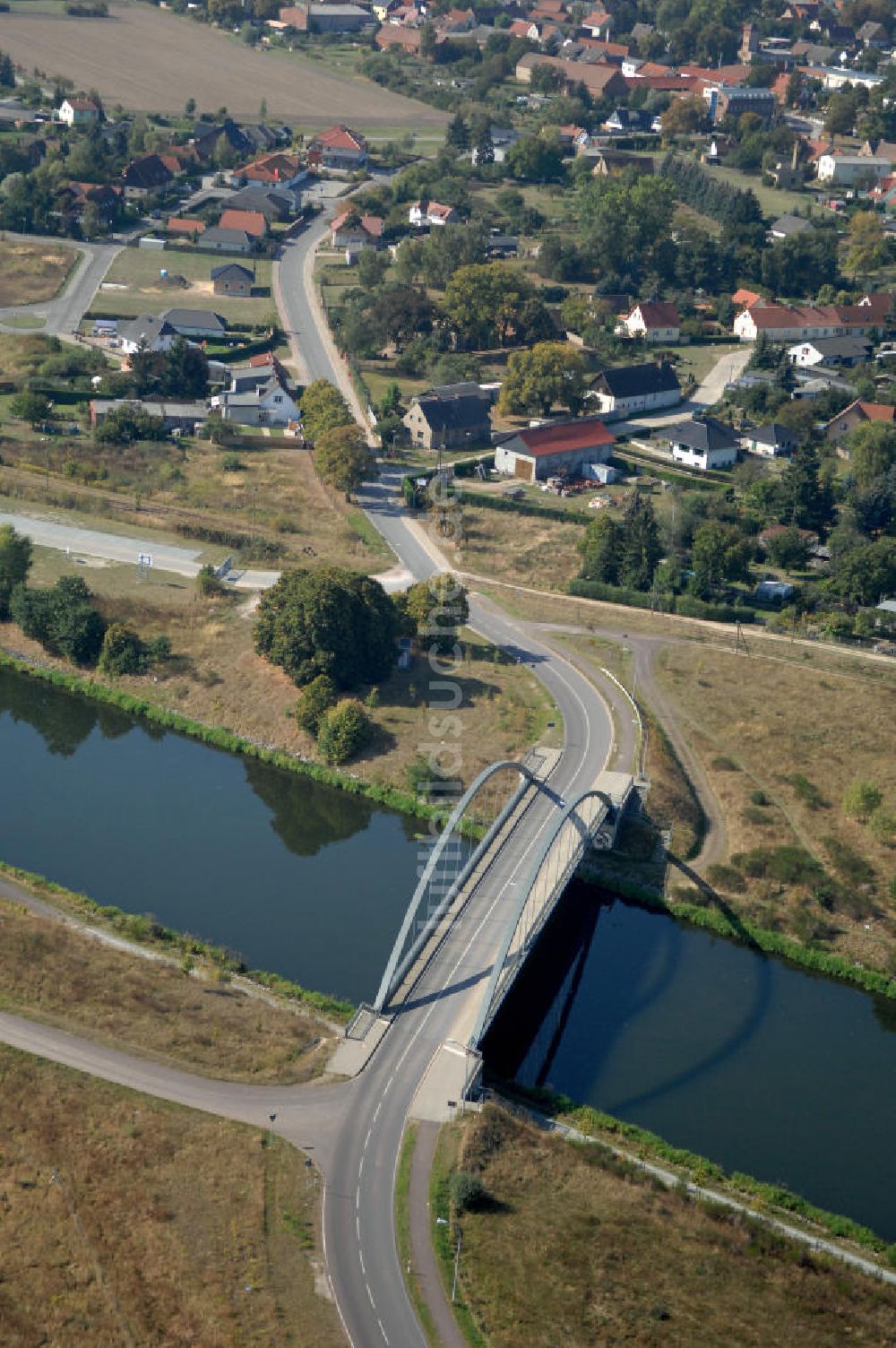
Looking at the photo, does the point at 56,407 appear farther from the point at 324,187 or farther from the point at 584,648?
the point at 324,187

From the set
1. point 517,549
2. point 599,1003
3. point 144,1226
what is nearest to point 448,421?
point 517,549

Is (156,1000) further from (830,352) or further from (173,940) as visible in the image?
(830,352)

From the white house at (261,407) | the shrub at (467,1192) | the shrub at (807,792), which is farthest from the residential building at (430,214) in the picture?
the shrub at (467,1192)

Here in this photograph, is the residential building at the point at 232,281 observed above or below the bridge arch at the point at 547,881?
above

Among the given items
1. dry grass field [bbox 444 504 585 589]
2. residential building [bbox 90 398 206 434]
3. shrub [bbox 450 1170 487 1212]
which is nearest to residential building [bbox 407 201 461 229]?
residential building [bbox 90 398 206 434]

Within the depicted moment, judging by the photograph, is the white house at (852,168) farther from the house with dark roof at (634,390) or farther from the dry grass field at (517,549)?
the dry grass field at (517,549)
